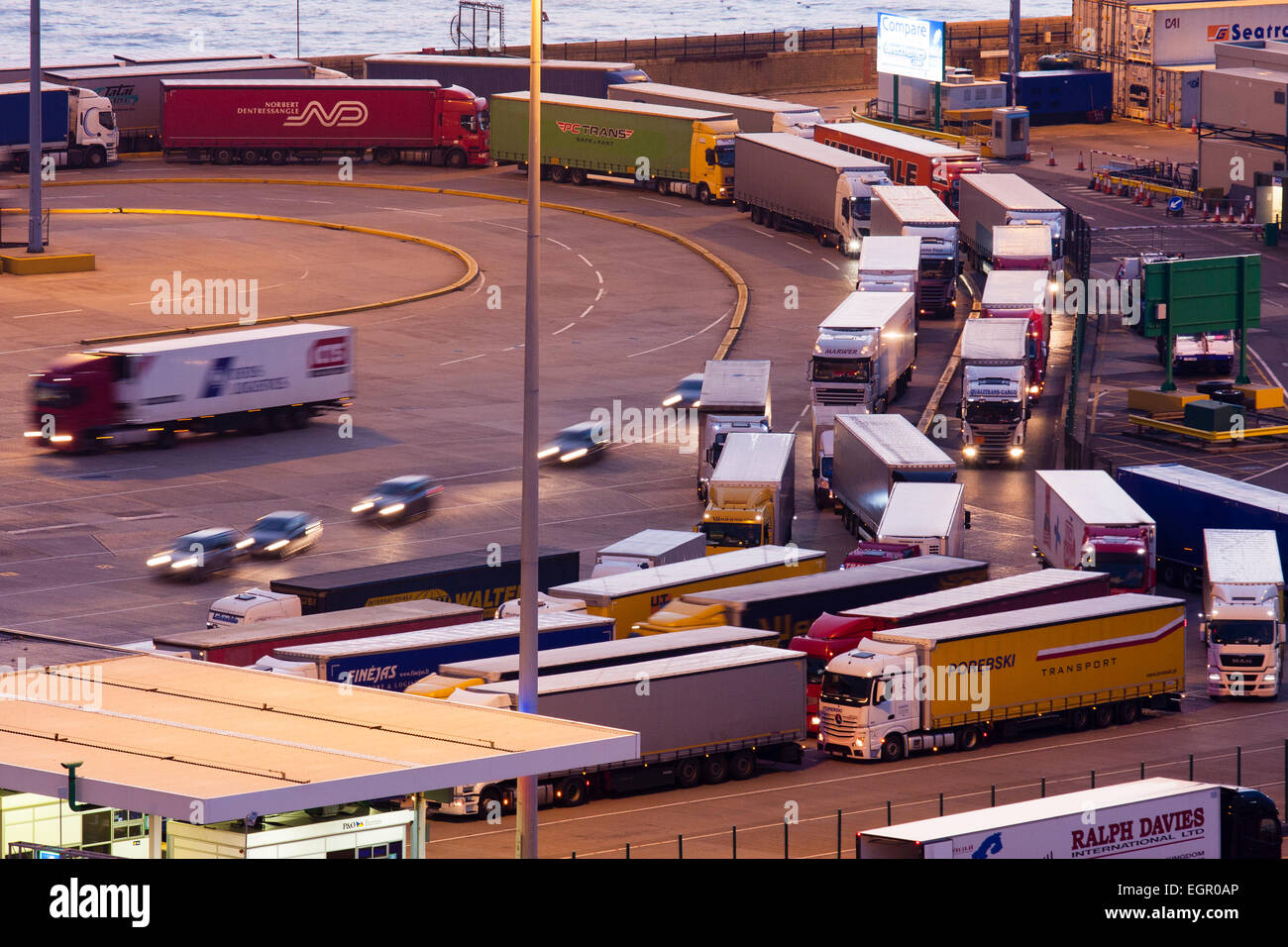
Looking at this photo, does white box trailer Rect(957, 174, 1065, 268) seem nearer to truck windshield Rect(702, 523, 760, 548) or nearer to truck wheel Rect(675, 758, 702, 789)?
truck windshield Rect(702, 523, 760, 548)

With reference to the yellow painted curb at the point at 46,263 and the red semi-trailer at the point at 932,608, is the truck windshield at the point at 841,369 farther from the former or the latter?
the yellow painted curb at the point at 46,263

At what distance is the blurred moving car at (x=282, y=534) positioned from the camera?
5834 centimetres

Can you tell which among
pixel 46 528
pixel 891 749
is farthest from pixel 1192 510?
pixel 46 528

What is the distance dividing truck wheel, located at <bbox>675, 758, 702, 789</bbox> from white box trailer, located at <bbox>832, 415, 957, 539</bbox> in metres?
16.4

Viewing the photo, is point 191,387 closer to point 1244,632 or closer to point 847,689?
point 847,689

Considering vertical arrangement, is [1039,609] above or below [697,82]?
below

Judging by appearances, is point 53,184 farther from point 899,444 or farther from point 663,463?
point 899,444

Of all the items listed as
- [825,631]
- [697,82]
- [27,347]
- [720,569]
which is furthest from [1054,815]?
[697,82]

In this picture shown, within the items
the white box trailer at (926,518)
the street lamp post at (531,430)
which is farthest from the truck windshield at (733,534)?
the street lamp post at (531,430)

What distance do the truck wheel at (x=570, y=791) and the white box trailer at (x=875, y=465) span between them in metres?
19.2

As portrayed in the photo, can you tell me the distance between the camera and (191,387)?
230 ft

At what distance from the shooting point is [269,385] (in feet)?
236
